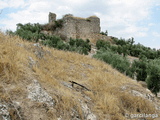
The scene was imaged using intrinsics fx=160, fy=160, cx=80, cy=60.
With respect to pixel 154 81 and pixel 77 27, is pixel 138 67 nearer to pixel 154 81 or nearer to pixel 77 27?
pixel 154 81

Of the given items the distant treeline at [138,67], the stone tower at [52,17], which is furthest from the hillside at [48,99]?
the stone tower at [52,17]

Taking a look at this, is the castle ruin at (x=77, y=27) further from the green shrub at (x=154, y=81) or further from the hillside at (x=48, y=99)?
the hillside at (x=48, y=99)

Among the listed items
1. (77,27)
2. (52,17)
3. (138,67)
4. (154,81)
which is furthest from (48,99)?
(52,17)

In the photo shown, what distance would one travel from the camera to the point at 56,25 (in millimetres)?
26062

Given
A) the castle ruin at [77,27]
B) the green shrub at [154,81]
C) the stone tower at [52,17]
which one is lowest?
the green shrub at [154,81]

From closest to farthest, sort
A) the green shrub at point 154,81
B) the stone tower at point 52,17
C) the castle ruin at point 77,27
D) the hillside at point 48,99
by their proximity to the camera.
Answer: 1. the hillside at point 48,99
2. the green shrub at point 154,81
3. the castle ruin at point 77,27
4. the stone tower at point 52,17

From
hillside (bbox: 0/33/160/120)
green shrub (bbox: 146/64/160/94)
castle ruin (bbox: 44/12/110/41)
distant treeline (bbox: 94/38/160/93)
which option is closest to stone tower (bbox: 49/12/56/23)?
castle ruin (bbox: 44/12/110/41)

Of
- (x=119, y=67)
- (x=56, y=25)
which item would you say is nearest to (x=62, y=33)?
(x=56, y=25)

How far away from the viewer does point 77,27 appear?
26453 mm

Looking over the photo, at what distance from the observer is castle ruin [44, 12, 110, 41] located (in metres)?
25.4

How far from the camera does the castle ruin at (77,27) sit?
25375mm

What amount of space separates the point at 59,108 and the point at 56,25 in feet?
79.0

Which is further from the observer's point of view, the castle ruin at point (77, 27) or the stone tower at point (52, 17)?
the stone tower at point (52, 17)

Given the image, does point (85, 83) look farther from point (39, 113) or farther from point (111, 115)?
point (39, 113)
